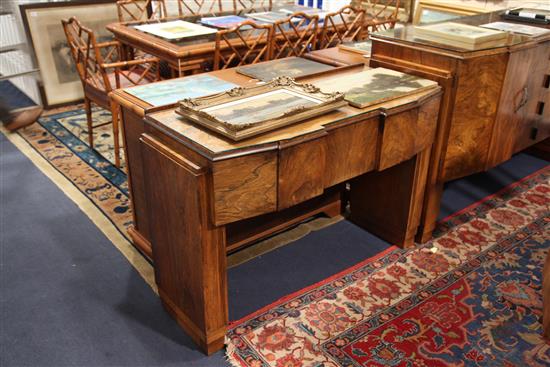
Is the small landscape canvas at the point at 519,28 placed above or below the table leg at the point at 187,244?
above

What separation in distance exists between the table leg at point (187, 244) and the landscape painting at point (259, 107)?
7.2 inches

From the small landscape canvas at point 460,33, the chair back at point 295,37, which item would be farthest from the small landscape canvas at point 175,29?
the small landscape canvas at point 460,33

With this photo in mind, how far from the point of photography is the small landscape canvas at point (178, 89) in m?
1.92

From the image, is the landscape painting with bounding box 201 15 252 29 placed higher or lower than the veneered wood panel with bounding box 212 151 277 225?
higher

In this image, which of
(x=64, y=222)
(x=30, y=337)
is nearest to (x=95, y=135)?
(x=64, y=222)

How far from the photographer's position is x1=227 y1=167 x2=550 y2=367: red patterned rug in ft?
5.92

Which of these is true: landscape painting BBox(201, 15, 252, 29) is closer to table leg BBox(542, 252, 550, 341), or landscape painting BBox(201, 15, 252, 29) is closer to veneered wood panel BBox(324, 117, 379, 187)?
veneered wood panel BBox(324, 117, 379, 187)

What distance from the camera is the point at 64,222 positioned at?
8.57 feet

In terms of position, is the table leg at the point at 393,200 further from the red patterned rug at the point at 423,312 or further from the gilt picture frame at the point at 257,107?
the gilt picture frame at the point at 257,107

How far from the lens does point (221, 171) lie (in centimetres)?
147

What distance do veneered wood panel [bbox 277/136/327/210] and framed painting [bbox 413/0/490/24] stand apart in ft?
10.5

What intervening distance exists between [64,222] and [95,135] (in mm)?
1191

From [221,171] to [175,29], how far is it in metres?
1.99

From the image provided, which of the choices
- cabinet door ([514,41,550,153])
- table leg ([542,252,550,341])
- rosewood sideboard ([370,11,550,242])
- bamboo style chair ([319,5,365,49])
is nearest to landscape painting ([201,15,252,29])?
bamboo style chair ([319,5,365,49])
